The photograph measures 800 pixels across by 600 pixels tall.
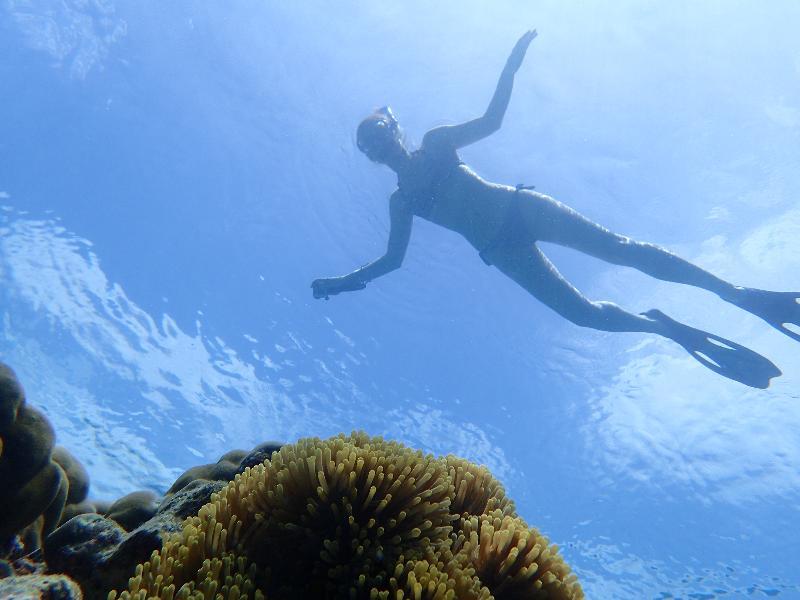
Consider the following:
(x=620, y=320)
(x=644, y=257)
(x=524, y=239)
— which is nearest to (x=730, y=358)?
(x=620, y=320)

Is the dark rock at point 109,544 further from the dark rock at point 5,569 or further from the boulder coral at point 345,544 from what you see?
the boulder coral at point 345,544

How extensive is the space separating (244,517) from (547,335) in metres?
18.9

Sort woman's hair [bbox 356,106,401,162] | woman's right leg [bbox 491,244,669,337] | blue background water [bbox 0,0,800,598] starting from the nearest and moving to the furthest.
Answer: woman's right leg [bbox 491,244,669,337], woman's hair [bbox 356,106,401,162], blue background water [bbox 0,0,800,598]

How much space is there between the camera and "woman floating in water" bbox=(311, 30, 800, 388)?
6.97 meters

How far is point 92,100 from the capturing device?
1909 cm

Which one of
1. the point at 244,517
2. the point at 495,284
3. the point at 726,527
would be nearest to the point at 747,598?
the point at 726,527

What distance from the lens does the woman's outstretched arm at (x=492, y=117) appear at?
7000mm

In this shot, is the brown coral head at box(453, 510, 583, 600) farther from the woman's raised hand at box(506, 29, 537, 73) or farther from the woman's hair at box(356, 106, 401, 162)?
the woman's hair at box(356, 106, 401, 162)

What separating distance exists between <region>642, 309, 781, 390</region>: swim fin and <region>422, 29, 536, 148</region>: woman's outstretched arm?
4.19 metres

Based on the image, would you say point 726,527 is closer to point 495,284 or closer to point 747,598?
point 747,598

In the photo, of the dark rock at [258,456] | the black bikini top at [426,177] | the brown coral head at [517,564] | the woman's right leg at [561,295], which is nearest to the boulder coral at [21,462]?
the dark rock at [258,456]

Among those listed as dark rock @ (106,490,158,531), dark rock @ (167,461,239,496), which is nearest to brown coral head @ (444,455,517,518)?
dark rock @ (167,461,239,496)

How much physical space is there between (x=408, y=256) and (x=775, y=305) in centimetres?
1284

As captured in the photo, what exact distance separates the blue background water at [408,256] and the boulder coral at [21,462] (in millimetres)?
13939
